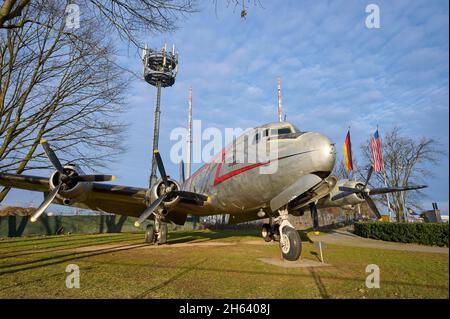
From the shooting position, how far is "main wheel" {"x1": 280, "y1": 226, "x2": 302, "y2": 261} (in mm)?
9305

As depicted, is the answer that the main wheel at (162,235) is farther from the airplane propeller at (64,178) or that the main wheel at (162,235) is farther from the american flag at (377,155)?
the american flag at (377,155)

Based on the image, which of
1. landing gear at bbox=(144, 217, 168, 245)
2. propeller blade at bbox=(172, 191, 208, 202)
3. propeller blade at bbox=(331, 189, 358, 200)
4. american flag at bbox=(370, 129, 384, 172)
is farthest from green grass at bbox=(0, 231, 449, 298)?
american flag at bbox=(370, 129, 384, 172)

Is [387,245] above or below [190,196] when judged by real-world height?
below

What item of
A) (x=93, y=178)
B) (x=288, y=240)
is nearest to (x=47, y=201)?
(x=93, y=178)

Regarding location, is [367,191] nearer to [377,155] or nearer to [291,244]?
[377,155]

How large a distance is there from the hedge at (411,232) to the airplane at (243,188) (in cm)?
718

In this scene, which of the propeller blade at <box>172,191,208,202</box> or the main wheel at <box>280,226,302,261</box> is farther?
the propeller blade at <box>172,191,208,202</box>

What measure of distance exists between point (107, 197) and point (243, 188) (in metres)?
8.25

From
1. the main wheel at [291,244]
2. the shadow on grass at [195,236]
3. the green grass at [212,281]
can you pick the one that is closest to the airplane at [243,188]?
the main wheel at [291,244]

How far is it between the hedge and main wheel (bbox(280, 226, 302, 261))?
15719mm

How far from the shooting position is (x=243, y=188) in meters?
10.9

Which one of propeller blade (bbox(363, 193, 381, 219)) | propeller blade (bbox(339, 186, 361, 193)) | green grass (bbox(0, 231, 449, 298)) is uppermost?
propeller blade (bbox(339, 186, 361, 193))

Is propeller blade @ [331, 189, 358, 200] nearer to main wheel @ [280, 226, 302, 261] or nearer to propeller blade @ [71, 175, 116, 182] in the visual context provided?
main wheel @ [280, 226, 302, 261]

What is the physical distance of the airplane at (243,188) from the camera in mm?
8734
